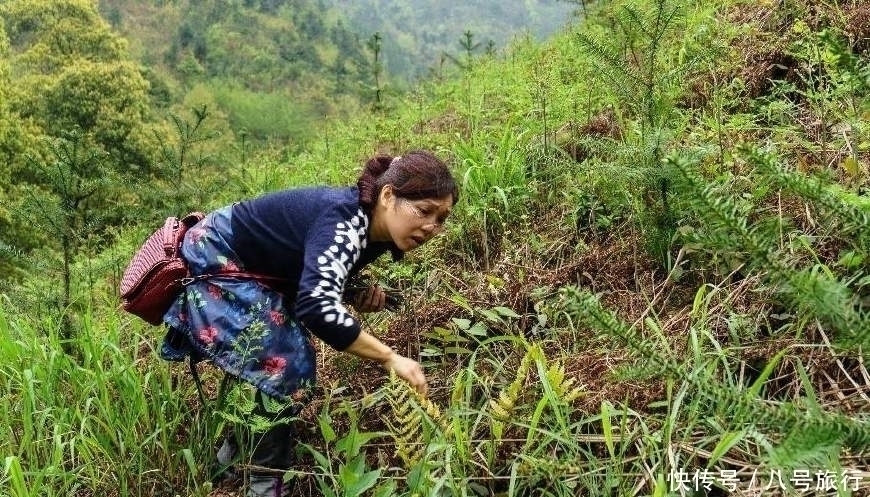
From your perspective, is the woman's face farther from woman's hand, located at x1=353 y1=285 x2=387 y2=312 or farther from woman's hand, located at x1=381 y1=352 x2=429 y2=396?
woman's hand, located at x1=353 y1=285 x2=387 y2=312

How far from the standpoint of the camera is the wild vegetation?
1.70 meters

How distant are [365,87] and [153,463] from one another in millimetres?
5728

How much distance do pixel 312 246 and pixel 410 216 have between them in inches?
13.3

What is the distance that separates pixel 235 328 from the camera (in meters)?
2.44

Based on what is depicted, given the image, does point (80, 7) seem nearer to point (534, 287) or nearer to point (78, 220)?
point (78, 220)

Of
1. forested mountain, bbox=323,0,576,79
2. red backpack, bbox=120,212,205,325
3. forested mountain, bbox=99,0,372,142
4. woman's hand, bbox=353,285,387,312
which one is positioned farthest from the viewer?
forested mountain, bbox=323,0,576,79

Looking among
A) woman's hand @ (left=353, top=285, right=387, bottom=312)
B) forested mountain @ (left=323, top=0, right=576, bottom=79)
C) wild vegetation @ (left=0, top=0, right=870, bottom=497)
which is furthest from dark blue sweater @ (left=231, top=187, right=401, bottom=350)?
forested mountain @ (left=323, top=0, right=576, bottom=79)

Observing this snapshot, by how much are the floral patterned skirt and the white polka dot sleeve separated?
276mm

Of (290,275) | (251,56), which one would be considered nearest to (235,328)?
(290,275)

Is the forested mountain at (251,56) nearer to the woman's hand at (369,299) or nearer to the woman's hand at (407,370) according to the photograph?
the woman's hand at (369,299)

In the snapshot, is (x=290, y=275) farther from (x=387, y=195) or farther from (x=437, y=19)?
(x=437, y=19)

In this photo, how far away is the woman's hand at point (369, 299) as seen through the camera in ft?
9.36

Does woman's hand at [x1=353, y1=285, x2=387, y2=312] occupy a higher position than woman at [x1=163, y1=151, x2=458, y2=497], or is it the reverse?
woman at [x1=163, y1=151, x2=458, y2=497]

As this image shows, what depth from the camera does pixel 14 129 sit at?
14539mm
